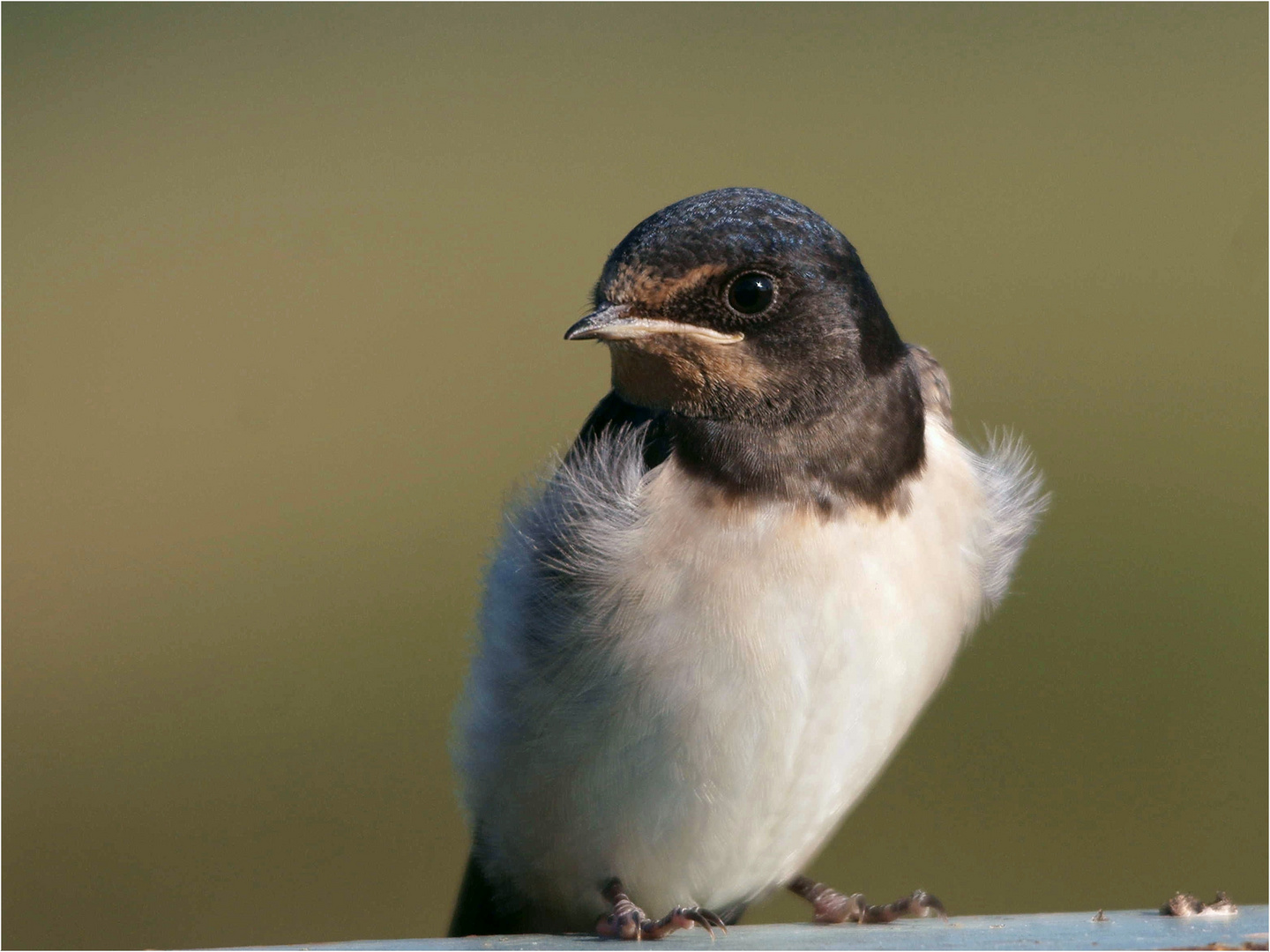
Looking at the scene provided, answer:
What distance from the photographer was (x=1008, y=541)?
228 cm

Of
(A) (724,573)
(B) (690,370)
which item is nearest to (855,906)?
(A) (724,573)

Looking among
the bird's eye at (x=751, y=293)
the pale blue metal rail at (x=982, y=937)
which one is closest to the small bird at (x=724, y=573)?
the bird's eye at (x=751, y=293)

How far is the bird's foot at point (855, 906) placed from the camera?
212 centimetres

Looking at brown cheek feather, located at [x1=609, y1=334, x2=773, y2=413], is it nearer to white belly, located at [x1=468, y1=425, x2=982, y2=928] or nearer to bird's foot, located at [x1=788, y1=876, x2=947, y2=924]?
white belly, located at [x1=468, y1=425, x2=982, y2=928]

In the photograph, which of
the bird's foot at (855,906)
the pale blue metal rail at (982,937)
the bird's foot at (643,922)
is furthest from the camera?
the bird's foot at (855,906)

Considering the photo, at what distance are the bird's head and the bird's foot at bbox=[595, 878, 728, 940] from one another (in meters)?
0.60

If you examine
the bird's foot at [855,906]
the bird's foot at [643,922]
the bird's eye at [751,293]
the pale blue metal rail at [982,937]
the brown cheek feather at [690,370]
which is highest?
the bird's eye at [751,293]

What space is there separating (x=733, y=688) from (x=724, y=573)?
0.46 ft

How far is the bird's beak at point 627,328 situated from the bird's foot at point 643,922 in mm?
684

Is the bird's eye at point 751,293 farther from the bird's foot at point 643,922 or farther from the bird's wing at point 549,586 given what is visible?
the bird's foot at point 643,922

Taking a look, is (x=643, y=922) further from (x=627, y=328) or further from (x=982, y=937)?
(x=627, y=328)

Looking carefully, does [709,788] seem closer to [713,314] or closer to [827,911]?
[827,911]

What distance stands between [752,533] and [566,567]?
0.26m

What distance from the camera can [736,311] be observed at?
1.85m
